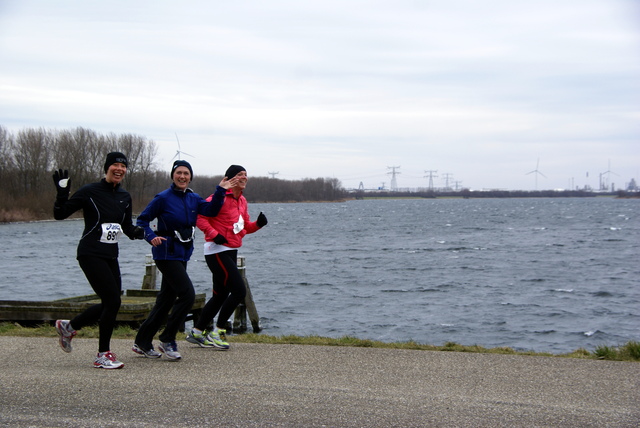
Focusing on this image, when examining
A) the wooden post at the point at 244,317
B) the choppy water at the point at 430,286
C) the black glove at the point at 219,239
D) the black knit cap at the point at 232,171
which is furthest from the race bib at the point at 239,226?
the choppy water at the point at 430,286

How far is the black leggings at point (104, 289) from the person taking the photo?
21.9 ft

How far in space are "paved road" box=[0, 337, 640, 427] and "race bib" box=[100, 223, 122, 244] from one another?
1195 millimetres

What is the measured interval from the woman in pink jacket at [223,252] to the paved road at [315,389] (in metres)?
0.38

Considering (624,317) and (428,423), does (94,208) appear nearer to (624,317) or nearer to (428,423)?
(428,423)

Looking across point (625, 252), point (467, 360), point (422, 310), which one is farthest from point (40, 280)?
point (625, 252)

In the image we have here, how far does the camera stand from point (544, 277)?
30.3m

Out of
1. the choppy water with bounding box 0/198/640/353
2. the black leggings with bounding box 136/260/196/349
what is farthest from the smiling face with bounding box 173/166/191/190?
the choppy water with bounding box 0/198/640/353

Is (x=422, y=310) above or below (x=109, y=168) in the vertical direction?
below

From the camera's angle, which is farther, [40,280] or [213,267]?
[40,280]

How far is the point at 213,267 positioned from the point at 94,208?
1681 mm

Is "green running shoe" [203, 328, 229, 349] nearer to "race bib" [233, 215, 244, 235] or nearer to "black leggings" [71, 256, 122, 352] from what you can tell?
"race bib" [233, 215, 244, 235]

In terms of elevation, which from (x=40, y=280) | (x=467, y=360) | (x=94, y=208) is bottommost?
(x=40, y=280)

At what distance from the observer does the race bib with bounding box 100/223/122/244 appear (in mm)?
6691

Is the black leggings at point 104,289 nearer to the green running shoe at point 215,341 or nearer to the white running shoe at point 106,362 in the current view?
the white running shoe at point 106,362
